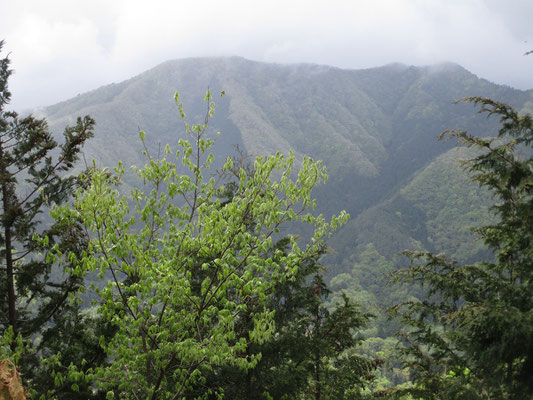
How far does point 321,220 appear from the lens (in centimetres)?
598

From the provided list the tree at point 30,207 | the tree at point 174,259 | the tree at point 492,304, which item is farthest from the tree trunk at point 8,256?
the tree at point 492,304

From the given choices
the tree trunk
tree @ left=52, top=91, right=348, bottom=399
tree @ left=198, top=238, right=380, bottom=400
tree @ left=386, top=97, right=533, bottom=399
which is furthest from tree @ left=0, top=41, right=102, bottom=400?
tree @ left=386, top=97, right=533, bottom=399

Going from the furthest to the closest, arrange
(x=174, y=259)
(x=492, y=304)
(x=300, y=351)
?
(x=300, y=351), (x=492, y=304), (x=174, y=259)

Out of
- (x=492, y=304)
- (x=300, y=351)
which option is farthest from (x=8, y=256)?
(x=492, y=304)

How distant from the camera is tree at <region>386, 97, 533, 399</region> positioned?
5.75 meters

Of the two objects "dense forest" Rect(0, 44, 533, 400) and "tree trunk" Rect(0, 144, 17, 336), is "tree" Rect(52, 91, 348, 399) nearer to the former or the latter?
"dense forest" Rect(0, 44, 533, 400)

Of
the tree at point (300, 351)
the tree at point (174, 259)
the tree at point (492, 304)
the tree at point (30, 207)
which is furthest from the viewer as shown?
the tree at point (300, 351)

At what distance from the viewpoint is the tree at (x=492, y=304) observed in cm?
575

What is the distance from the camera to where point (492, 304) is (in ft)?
19.9

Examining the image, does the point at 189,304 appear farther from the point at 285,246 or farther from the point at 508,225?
the point at 508,225

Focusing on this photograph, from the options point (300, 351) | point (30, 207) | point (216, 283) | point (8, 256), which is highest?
point (30, 207)

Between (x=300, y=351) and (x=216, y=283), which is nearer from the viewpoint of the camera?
(x=216, y=283)

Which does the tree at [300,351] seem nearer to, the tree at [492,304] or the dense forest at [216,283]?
the dense forest at [216,283]

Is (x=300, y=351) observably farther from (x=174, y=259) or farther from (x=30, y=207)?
(x=30, y=207)
